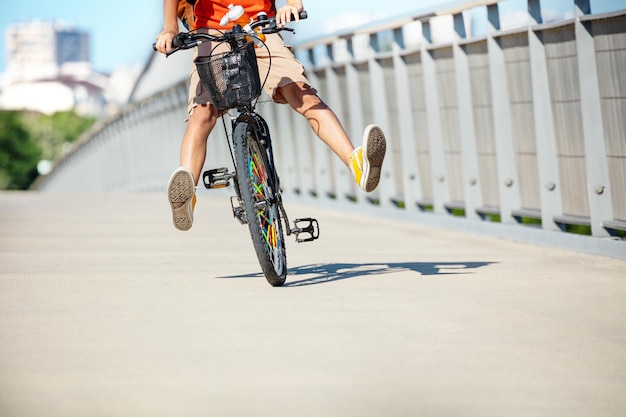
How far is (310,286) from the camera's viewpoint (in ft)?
25.0

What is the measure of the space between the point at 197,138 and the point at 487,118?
420 centimetres

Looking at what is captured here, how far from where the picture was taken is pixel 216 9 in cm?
745

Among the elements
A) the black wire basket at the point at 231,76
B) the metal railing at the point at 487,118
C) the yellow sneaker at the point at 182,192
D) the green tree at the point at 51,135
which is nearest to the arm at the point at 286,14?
the black wire basket at the point at 231,76

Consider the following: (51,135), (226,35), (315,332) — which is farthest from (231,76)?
(51,135)

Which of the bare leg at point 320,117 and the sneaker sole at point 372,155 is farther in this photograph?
the bare leg at point 320,117

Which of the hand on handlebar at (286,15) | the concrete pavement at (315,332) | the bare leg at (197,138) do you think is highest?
the hand on handlebar at (286,15)

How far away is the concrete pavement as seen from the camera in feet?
14.7

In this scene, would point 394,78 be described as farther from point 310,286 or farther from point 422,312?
point 422,312

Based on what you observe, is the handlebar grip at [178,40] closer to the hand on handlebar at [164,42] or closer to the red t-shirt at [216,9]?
the hand on handlebar at [164,42]

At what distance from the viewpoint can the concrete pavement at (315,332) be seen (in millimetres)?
4488

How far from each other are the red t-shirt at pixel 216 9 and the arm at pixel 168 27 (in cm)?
11

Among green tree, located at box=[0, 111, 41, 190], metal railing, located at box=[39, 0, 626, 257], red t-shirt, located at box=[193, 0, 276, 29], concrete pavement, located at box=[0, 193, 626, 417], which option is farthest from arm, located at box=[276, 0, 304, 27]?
green tree, located at box=[0, 111, 41, 190]

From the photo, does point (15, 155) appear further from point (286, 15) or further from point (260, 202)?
point (286, 15)

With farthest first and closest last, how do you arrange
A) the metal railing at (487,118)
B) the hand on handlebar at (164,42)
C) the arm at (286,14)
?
the metal railing at (487,118) < the hand on handlebar at (164,42) < the arm at (286,14)
